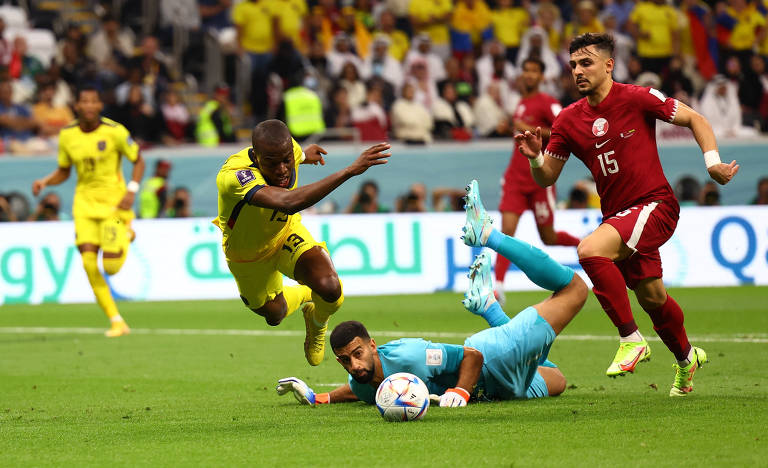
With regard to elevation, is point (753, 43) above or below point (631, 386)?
above

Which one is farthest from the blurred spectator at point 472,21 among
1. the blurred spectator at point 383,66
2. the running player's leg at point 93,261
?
the running player's leg at point 93,261

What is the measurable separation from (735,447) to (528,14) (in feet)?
62.4

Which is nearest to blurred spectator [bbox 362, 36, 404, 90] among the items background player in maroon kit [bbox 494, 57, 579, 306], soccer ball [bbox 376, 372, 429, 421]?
background player in maroon kit [bbox 494, 57, 579, 306]

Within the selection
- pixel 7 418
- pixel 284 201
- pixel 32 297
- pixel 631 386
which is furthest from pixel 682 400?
pixel 32 297

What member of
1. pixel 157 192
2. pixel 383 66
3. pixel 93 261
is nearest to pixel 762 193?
pixel 383 66

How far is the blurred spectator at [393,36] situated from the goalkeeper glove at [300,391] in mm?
15820

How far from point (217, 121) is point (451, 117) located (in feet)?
14.1

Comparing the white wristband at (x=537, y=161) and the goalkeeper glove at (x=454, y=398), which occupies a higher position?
the white wristband at (x=537, y=161)

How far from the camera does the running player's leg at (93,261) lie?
13.2 meters

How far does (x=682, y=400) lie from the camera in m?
7.38

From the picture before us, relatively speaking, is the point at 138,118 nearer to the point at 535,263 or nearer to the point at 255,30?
the point at 255,30

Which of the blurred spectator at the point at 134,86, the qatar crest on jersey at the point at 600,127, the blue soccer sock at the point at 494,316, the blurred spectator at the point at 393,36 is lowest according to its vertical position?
the blue soccer sock at the point at 494,316

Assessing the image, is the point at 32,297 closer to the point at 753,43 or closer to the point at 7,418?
the point at 7,418

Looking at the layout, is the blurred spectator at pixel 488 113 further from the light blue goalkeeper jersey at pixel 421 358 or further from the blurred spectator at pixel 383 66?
the light blue goalkeeper jersey at pixel 421 358
